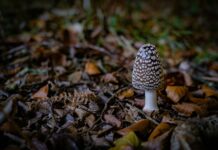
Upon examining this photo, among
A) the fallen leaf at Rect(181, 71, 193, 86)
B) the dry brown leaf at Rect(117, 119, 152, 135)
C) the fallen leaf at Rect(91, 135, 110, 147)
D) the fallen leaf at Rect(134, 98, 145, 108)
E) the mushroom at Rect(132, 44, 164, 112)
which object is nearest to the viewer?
the fallen leaf at Rect(91, 135, 110, 147)

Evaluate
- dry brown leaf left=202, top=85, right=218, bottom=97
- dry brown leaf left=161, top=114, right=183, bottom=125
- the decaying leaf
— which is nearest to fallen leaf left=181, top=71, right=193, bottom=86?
dry brown leaf left=202, top=85, right=218, bottom=97

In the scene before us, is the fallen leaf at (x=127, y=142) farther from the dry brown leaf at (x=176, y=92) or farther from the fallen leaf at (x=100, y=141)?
the dry brown leaf at (x=176, y=92)

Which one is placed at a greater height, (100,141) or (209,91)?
(209,91)

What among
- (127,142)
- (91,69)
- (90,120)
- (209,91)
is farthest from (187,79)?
(127,142)

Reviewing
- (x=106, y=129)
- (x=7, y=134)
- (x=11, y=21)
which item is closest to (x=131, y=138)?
(x=106, y=129)

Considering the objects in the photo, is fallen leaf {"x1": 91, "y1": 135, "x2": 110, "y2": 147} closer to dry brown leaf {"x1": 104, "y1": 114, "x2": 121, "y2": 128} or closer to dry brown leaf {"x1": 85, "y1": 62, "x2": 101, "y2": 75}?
dry brown leaf {"x1": 104, "y1": 114, "x2": 121, "y2": 128}

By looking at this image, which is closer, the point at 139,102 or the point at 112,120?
the point at 112,120

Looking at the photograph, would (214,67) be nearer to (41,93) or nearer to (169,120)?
(169,120)
